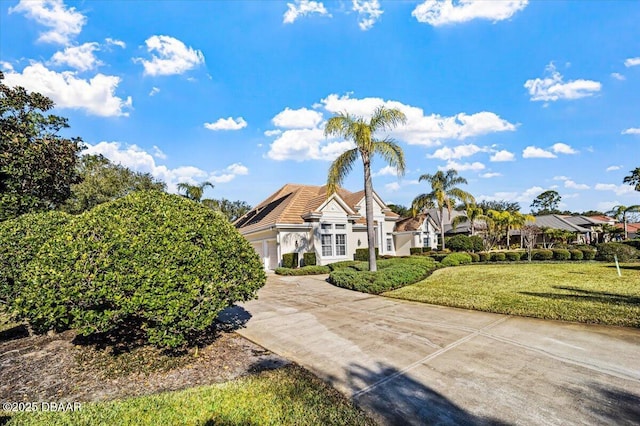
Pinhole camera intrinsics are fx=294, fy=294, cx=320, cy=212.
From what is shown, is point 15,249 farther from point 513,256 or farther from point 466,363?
point 513,256

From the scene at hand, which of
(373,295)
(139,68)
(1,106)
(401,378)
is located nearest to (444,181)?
(373,295)

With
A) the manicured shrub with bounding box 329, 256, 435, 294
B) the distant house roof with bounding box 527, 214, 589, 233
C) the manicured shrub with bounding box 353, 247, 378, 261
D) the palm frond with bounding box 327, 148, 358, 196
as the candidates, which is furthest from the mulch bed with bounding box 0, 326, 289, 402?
the distant house roof with bounding box 527, 214, 589, 233

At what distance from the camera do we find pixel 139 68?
12273mm

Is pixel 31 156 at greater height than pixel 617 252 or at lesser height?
greater

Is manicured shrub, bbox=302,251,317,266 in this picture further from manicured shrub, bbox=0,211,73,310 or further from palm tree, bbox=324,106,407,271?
manicured shrub, bbox=0,211,73,310

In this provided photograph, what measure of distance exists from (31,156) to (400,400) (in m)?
11.1

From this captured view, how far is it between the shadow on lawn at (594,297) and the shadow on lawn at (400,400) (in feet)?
23.0

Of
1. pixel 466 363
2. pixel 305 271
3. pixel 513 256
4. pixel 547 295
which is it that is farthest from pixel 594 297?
pixel 513 256

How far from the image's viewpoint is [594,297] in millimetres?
8195

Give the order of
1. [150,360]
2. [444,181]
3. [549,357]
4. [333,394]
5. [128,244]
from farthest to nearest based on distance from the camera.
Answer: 1. [444,181]
2. [150,360]
3. [549,357]
4. [128,244]
5. [333,394]

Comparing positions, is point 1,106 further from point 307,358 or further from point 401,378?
point 401,378

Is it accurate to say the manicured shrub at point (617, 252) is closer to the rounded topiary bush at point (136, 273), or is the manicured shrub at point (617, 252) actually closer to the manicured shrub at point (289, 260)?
the manicured shrub at point (289, 260)

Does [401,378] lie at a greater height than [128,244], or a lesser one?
lesser

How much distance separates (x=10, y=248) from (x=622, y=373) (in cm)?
998
